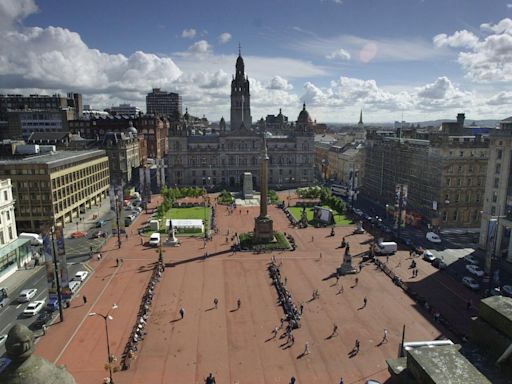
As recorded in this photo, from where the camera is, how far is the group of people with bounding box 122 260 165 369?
3867 centimetres

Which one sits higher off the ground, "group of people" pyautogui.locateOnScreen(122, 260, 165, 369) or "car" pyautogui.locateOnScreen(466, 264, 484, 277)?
"car" pyautogui.locateOnScreen(466, 264, 484, 277)

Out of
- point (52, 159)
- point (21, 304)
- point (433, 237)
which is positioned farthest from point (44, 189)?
point (433, 237)

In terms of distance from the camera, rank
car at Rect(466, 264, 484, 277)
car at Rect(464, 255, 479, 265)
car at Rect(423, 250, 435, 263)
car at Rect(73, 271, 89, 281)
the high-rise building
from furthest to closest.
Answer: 1. the high-rise building
2. car at Rect(423, 250, 435, 263)
3. car at Rect(464, 255, 479, 265)
4. car at Rect(466, 264, 484, 277)
5. car at Rect(73, 271, 89, 281)

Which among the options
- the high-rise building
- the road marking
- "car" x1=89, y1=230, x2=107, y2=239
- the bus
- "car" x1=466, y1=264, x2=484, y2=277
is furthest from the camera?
the high-rise building

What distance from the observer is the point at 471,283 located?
55.8m

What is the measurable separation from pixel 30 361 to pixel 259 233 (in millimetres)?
68431

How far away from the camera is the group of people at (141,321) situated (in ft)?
127

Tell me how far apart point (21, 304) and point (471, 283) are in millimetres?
56971

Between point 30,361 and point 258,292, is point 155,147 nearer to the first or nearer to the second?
point 258,292

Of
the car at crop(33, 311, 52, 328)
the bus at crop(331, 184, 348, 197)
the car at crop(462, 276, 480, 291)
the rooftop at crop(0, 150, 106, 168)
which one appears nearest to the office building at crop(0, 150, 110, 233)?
the rooftop at crop(0, 150, 106, 168)

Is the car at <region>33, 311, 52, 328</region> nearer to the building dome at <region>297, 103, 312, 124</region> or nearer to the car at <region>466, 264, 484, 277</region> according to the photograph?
the car at <region>466, 264, 484, 277</region>

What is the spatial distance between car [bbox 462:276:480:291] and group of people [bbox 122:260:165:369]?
4112 centimetres

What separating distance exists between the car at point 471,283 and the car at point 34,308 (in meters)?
53.7

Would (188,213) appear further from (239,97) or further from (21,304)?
(239,97)
